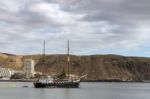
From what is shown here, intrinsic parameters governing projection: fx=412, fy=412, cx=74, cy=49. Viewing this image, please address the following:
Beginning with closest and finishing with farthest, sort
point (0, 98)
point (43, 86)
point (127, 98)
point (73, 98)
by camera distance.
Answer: point (0, 98) < point (73, 98) < point (127, 98) < point (43, 86)

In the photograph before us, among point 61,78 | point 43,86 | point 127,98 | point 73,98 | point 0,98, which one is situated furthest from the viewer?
point 61,78

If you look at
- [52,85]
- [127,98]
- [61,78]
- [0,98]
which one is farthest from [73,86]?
[0,98]

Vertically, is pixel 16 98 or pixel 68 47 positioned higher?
pixel 68 47

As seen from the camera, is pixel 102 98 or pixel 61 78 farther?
pixel 61 78

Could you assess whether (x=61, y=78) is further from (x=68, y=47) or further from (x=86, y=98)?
(x=86, y=98)

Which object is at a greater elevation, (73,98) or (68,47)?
(68,47)

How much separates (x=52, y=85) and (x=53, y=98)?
48605 millimetres

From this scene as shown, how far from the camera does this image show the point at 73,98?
301ft

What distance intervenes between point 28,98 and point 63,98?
26.0ft

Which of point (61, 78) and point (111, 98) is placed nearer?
point (111, 98)

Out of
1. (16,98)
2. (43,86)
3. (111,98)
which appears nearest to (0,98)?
(16,98)

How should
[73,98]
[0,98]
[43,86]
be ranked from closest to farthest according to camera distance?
[0,98] → [73,98] → [43,86]

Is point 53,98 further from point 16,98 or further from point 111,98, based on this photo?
point 111,98

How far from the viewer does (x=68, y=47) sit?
139 meters
